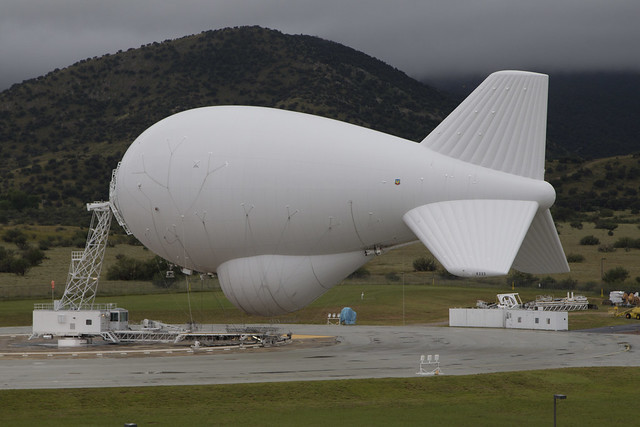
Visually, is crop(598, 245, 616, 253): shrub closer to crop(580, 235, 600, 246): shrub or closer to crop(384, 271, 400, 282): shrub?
crop(580, 235, 600, 246): shrub

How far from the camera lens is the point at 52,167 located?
465 feet

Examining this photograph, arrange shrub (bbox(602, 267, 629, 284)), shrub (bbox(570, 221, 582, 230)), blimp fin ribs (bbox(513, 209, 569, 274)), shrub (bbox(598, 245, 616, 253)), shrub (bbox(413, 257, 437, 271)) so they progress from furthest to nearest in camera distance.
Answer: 1. shrub (bbox(570, 221, 582, 230))
2. shrub (bbox(598, 245, 616, 253))
3. shrub (bbox(413, 257, 437, 271))
4. shrub (bbox(602, 267, 629, 284))
5. blimp fin ribs (bbox(513, 209, 569, 274))

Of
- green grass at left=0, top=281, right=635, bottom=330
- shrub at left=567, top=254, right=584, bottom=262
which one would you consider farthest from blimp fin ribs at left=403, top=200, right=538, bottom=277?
shrub at left=567, top=254, right=584, bottom=262

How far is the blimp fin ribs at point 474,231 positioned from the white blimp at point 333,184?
0.08m

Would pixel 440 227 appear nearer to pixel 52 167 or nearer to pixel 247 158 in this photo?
pixel 247 158

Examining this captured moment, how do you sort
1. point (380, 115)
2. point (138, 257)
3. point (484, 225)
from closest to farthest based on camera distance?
point (484, 225), point (138, 257), point (380, 115)

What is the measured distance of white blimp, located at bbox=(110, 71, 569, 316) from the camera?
114 ft

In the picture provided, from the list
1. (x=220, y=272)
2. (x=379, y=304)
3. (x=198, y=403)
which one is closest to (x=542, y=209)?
(x=220, y=272)

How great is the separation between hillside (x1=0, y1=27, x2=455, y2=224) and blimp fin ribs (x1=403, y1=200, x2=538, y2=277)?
105 metres

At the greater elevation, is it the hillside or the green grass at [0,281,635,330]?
the hillside

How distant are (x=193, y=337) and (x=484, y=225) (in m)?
18.6

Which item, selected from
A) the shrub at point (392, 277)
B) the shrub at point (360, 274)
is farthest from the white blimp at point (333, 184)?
the shrub at point (360, 274)

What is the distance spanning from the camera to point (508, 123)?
115 ft

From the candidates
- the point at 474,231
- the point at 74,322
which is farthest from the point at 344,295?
the point at 474,231
